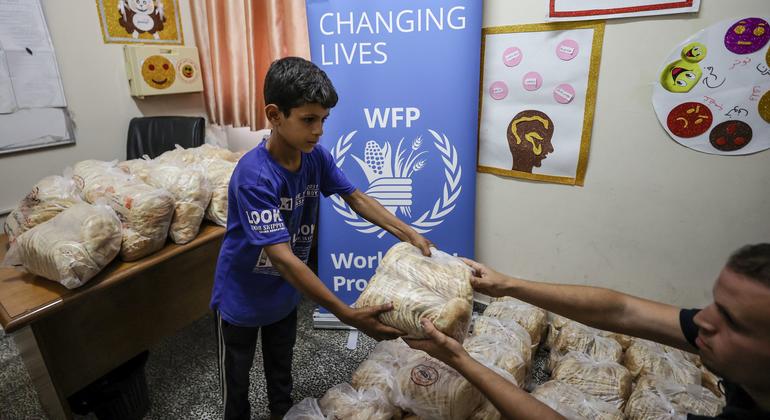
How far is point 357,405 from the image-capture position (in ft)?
4.29

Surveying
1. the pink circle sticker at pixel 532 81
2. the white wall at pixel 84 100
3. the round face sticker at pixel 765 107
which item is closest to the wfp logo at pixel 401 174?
the pink circle sticker at pixel 532 81

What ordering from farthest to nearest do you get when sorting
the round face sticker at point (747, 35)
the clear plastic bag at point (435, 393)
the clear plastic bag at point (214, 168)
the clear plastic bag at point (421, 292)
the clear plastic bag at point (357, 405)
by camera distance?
the clear plastic bag at point (214, 168)
the round face sticker at point (747, 35)
the clear plastic bag at point (357, 405)
the clear plastic bag at point (435, 393)
the clear plastic bag at point (421, 292)

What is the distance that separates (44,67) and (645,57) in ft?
11.1

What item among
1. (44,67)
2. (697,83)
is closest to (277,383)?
(697,83)

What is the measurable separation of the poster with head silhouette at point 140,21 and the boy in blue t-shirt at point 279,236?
246 centimetres

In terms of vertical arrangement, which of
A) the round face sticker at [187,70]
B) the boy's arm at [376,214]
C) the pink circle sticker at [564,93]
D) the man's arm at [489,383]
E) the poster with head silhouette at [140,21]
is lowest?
the man's arm at [489,383]

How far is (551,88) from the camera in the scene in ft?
6.24

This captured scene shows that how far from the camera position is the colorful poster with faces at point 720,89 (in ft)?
5.05

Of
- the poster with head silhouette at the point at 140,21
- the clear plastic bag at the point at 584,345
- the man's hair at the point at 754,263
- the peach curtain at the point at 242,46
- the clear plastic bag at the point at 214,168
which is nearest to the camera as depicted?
the man's hair at the point at 754,263

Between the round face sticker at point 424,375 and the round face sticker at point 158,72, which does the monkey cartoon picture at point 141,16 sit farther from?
the round face sticker at point 424,375

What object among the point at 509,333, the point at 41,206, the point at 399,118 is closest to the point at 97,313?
the point at 41,206

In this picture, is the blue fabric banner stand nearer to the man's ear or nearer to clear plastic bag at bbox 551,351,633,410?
clear plastic bag at bbox 551,351,633,410

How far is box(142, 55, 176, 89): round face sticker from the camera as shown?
2865 millimetres

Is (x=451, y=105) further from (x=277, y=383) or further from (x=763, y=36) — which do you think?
(x=277, y=383)
